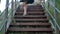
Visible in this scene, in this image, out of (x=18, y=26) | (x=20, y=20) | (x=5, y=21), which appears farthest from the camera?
(x=20, y=20)

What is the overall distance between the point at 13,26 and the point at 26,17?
82cm

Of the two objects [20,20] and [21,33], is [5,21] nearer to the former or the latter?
[21,33]

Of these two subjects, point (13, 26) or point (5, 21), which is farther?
point (13, 26)

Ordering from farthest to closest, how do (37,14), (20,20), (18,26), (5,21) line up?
(37,14)
(20,20)
(18,26)
(5,21)

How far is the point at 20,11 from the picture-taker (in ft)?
23.8

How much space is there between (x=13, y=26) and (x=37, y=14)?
1.45m

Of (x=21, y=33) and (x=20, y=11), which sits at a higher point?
(x=20, y=11)

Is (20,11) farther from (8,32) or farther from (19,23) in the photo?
(8,32)

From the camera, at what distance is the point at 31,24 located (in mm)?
5812

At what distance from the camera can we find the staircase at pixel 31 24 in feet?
17.9

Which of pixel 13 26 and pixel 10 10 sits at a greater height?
pixel 10 10

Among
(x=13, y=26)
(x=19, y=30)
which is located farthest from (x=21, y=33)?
(x=13, y=26)

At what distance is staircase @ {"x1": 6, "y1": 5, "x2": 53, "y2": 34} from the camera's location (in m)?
5.45

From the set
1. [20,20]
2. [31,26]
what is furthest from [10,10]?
[31,26]
